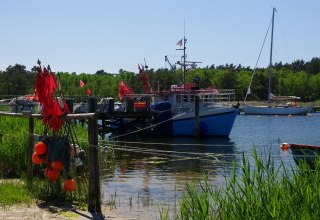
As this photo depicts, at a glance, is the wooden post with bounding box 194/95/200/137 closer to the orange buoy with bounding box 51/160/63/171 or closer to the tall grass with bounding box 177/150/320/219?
the orange buoy with bounding box 51/160/63/171

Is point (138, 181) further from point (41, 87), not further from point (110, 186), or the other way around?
point (41, 87)

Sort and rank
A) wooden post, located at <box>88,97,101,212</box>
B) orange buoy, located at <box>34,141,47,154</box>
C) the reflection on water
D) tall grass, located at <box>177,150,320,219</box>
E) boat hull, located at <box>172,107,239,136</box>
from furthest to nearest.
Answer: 1. boat hull, located at <box>172,107,239,136</box>
2. the reflection on water
3. orange buoy, located at <box>34,141,47,154</box>
4. wooden post, located at <box>88,97,101,212</box>
5. tall grass, located at <box>177,150,320,219</box>

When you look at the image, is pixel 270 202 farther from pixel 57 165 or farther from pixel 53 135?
pixel 53 135

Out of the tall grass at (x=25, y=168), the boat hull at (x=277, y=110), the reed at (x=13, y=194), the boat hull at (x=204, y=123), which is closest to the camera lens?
the reed at (x=13, y=194)

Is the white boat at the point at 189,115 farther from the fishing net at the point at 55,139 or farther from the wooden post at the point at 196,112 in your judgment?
the fishing net at the point at 55,139

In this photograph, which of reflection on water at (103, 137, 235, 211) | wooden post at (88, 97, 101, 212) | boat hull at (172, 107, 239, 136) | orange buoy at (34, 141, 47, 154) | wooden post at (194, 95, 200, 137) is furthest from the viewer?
boat hull at (172, 107, 239, 136)

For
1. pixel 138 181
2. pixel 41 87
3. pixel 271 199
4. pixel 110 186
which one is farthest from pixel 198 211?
pixel 138 181

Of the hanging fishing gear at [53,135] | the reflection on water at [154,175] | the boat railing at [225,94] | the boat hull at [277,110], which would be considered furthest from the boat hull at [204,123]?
the boat hull at [277,110]

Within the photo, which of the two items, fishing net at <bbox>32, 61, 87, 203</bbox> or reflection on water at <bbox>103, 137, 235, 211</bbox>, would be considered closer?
fishing net at <bbox>32, 61, 87, 203</bbox>

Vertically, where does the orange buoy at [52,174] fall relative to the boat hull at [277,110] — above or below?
above

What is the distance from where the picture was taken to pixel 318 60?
151 meters

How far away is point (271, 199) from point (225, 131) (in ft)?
110

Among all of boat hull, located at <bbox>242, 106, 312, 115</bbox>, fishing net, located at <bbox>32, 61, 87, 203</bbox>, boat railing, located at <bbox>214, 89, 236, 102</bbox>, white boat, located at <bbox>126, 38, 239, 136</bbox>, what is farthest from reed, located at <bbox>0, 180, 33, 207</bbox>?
boat hull, located at <bbox>242, 106, 312, 115</bbox>

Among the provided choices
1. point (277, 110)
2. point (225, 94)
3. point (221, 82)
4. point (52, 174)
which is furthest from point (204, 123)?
point (221, 82)
